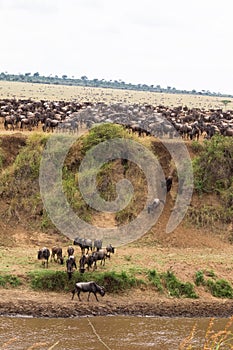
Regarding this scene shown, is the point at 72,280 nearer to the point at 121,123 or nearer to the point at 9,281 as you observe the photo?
the point at 9,281

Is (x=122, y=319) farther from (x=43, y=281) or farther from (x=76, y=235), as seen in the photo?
(x=76, y=235)

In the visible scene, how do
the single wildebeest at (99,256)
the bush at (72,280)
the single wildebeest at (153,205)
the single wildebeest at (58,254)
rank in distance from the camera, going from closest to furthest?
the bush at (72,280) < the single wildebeest at (99,256) < the single wildebeest at (58,254) < the single wildebeest at (153,205)

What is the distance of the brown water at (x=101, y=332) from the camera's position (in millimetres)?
12766

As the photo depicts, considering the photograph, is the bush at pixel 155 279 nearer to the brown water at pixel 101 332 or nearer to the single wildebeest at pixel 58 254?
the brown water at pixel 101 332

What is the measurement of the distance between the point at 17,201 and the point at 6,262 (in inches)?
161

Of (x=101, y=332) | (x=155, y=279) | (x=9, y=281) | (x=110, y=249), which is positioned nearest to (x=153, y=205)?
(x=110, y=249)

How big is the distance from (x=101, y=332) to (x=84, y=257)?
9.77 ft

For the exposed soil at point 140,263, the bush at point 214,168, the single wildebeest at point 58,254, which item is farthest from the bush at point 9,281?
the bush at point 214,168

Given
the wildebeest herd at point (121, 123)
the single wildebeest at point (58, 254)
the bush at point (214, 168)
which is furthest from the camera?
the wildebeest herd at point (121, 123)

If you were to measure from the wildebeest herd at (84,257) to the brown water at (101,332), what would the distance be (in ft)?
3.02

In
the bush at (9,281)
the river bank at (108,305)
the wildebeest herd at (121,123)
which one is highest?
the wildebeest herd at (121,123)

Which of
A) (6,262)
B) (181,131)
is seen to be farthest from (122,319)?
(181,131)

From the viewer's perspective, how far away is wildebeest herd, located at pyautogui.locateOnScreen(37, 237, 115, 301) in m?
15.4

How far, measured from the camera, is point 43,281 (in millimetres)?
16344
